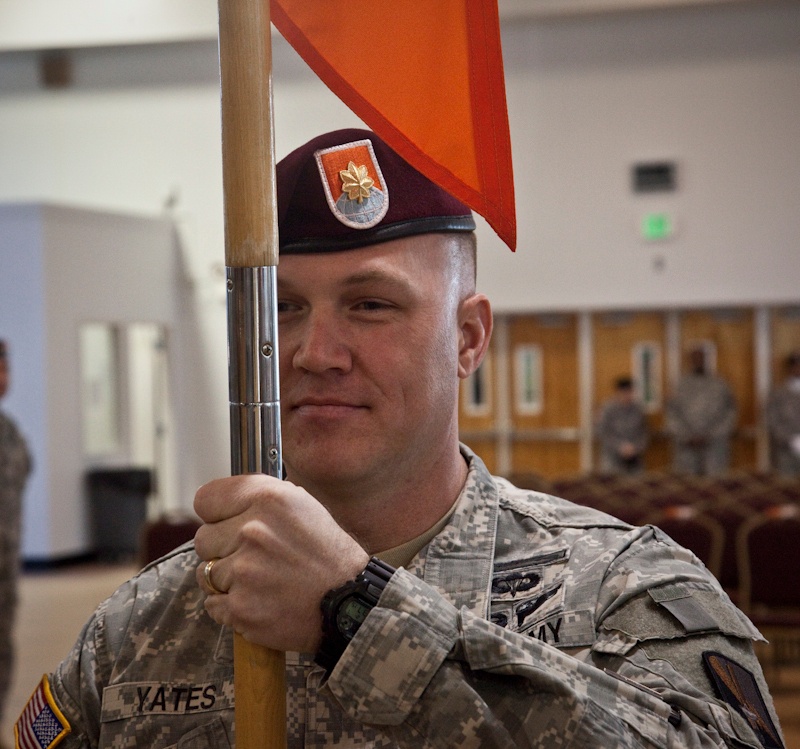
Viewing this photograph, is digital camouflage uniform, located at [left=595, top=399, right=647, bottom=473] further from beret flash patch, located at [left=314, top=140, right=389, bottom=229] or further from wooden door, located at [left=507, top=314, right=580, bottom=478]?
beret flash patch, located at [left=314, top=140, right=389, bottom=229]

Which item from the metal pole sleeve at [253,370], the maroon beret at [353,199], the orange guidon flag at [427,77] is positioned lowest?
the metal pole sleeve at [253,370]

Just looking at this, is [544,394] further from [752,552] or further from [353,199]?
[353,199]

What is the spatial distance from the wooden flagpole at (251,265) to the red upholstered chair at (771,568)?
15.4ft

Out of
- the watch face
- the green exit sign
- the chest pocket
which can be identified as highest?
the green exit sign

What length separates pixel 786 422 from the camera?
12234 millimetres

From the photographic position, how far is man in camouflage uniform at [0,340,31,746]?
5258 mm

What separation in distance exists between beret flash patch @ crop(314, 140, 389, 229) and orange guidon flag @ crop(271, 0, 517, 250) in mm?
126

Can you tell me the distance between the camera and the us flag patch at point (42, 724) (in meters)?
1.32

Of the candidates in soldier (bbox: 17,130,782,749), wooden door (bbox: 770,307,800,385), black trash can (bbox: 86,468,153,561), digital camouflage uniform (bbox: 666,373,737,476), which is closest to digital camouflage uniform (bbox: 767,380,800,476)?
wooden door (bbox: 770,307,800,385)

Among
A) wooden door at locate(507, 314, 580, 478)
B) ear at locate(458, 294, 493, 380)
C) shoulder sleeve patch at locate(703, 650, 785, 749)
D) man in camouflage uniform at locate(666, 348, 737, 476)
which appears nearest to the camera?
shoulder sleeve patch at locate(703, 650, 785, 749)

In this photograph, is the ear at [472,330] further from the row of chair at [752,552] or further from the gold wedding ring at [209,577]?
the row of chair at [752,552]

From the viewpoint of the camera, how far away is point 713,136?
40.5ft

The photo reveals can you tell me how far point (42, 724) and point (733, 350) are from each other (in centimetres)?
1230

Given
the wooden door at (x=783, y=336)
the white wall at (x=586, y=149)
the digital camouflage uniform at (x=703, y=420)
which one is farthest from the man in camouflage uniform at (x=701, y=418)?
the white wall at (x=586, y=149)
